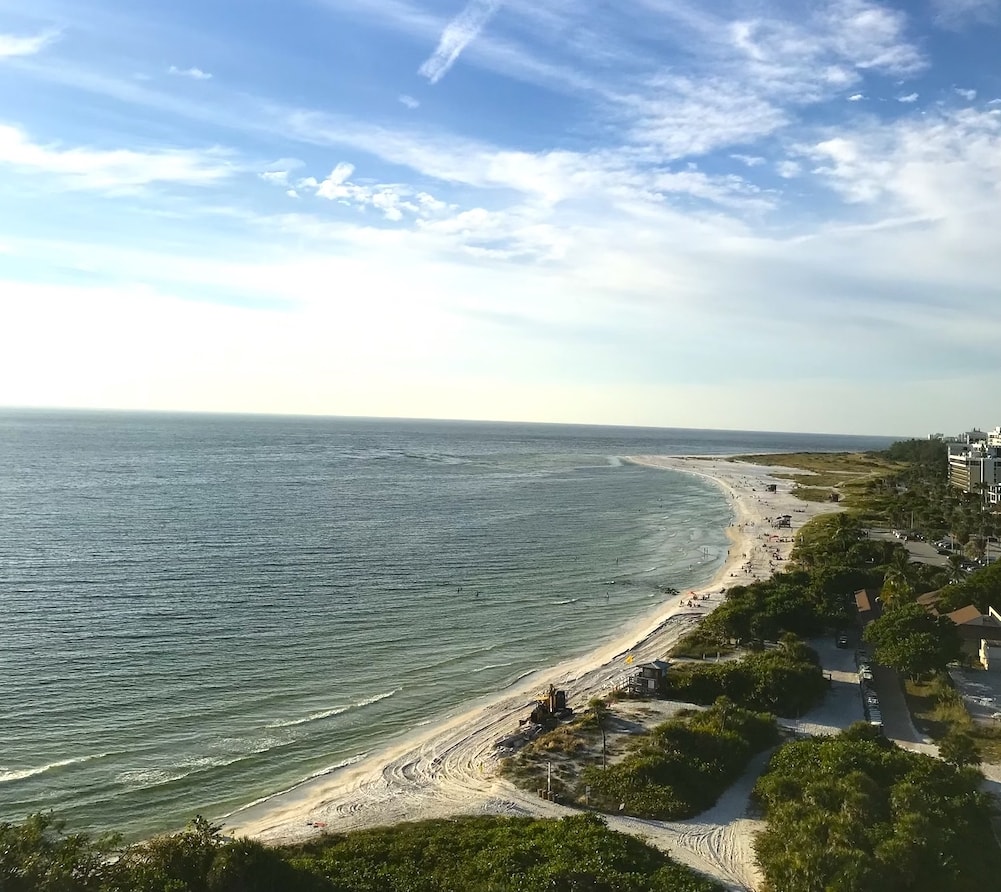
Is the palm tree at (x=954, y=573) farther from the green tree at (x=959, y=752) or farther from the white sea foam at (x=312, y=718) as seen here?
the white sea foam at (x=312, y=718)

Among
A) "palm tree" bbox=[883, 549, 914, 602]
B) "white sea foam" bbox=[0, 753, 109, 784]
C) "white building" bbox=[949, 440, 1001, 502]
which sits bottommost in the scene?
"white sea foam" bbox=[0, 753, 109, 784]

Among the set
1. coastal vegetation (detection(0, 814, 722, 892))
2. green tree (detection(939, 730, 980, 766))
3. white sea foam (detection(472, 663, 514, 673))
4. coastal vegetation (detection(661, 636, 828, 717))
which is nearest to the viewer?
coastal vegetation (detection(0, 814, 722, 892))

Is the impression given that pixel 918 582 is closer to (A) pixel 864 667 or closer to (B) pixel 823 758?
(A) pixel 864 667

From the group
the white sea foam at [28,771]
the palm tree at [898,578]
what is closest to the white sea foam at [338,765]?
the white sea foam at [28,771]

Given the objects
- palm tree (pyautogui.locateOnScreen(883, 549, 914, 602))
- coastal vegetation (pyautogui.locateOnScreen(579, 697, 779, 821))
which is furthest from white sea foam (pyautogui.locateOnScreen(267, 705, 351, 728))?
palm tree (pyautogui.locateOnScreen(883, 549, 914, 602))

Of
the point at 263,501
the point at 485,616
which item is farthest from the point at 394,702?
the point at 263,501

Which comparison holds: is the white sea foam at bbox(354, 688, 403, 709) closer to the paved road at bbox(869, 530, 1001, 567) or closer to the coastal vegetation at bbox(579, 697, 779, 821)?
the coastal vegetation at bbox(579, 697, 779, 821)
